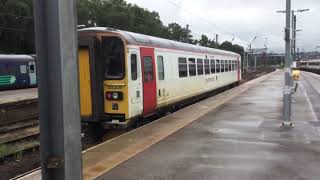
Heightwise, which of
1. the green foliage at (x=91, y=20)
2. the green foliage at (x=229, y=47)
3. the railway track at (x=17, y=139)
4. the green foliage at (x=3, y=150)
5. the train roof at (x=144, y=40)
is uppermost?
the green foliage at (x=91, y=20)

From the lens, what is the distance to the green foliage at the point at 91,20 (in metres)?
55.8

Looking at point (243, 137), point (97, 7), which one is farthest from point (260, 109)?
point (97, 7)

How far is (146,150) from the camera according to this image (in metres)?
9.49

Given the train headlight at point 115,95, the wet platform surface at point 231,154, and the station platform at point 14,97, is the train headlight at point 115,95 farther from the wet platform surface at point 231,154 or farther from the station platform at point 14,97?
the station platform at point 14,97

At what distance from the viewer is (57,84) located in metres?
2.54

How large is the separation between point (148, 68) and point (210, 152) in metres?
4.88

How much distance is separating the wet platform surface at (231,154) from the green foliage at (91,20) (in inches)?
957

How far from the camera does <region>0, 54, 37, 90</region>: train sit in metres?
35.7

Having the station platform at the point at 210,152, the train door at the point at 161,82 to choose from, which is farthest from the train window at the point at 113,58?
the train door at the point at 161,82

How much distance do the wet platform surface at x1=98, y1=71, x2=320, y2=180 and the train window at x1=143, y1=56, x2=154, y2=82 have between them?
66.3 inches

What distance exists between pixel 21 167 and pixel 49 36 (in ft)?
27.3

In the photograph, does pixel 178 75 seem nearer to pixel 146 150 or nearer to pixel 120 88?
pixel 120 88

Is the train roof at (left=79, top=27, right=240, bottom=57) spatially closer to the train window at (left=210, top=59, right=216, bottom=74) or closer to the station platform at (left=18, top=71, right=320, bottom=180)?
the station platform at (left=18, top=71, right=320, bottom=180)

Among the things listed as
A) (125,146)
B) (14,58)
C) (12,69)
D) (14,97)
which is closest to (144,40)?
(125,146)
